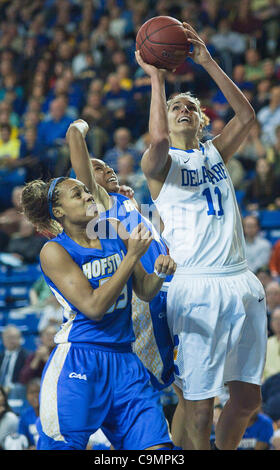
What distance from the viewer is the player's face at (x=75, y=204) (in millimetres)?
3367

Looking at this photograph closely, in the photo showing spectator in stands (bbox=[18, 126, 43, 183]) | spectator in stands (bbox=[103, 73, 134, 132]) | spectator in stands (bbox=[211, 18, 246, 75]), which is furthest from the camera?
spectator in stands (bbox=[211, 18, 246, 75])

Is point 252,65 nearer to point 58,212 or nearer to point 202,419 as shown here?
point 58,212

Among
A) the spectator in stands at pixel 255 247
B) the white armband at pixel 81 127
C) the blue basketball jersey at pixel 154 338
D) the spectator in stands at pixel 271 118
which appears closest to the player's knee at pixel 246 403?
the blue basketball jersey at pixel 154 338

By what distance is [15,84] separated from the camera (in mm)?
12289

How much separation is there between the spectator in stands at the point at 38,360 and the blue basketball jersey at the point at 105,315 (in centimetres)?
333

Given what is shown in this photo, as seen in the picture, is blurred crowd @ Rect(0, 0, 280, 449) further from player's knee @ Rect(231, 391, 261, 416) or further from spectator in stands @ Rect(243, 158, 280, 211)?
player's knee @ Rect(231, 391, 261, 416)

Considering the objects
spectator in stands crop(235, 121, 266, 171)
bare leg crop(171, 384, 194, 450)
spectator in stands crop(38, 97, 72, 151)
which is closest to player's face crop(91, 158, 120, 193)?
bare leg crop(171, 384, 194, 450)

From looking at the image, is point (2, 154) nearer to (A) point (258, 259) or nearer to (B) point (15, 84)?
(B) point (15, 84)

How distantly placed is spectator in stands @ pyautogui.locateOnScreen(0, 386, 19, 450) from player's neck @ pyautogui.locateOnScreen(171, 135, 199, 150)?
294 cm

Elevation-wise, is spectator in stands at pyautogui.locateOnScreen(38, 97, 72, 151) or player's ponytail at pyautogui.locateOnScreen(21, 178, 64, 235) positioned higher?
spectator in stands at pyautogui.locateOnScreen(38, 97, 72, 151)

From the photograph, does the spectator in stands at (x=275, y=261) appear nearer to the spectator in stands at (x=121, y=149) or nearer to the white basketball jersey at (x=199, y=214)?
the spectator in stands at (x=121, y=149)

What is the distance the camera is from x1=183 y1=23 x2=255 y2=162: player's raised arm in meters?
3.71

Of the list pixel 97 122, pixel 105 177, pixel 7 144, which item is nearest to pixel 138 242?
pixel 105 177

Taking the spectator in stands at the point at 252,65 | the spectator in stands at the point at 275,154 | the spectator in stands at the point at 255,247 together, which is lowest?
the spectator in stands at the point at 255,247
